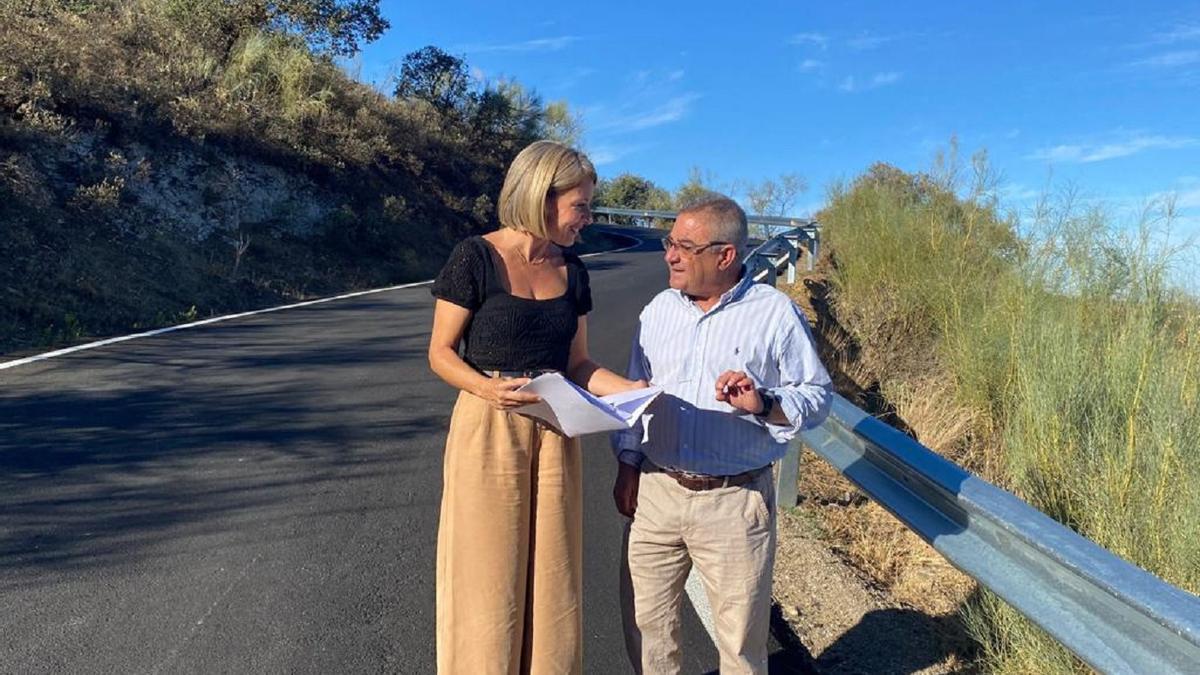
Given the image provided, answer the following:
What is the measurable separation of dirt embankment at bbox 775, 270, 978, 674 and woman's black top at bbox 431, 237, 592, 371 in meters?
1.87

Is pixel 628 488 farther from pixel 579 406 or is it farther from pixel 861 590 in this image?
pixel 861 590

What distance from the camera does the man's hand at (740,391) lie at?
2658 mm

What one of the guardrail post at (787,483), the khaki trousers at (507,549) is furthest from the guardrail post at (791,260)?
the khaki trousers at (507,549)

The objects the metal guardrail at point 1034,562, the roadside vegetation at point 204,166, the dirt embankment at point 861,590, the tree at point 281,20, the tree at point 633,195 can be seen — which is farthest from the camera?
the tree at point 633,195

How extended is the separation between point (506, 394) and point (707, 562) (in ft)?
2.99

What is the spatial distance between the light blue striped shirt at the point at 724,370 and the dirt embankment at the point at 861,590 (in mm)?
1281

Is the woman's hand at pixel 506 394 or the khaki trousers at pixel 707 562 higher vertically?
the woman's hand at pixel 506 394

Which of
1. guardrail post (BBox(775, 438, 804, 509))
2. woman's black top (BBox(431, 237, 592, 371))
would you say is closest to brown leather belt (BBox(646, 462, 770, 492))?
woman's black top (BBox(431, 237, 592, 371))

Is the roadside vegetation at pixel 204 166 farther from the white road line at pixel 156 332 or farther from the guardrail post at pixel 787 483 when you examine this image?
the guardrail post at pixel 787 483

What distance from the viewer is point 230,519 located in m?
4.78

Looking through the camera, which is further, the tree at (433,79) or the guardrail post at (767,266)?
the tree at (433,79)

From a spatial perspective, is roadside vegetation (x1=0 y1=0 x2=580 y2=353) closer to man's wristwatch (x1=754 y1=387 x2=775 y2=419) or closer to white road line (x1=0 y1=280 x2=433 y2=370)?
white road line (x1=0 y1=280 x2=433 y2=370)

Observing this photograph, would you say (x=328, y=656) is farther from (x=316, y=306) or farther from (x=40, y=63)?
(x=40, y=63)

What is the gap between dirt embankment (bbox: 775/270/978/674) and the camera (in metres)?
3.71
